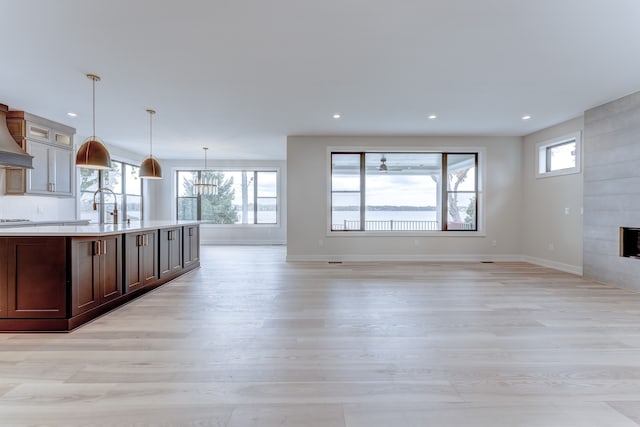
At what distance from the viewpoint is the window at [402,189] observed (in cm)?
678

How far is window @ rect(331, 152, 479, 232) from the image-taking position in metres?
6.78

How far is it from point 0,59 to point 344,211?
563cm

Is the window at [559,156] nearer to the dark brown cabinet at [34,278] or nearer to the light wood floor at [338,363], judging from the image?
the light wood floor at [338,363]

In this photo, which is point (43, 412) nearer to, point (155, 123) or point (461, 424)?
point (461, 424)

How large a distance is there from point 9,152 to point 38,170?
942mm

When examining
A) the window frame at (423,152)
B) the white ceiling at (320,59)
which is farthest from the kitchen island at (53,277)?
→ the window frame at (423,152)

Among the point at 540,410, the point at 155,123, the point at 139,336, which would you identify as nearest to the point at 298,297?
the point at 139,336

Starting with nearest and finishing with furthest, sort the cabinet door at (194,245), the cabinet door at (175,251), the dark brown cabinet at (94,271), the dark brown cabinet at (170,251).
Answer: the dark brown cabinet at (94,271)
the dark brown cabinet at (170,251)
the cabinet door at (175,251)
the cabinet door at (194,245)

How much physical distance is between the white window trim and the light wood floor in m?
2.33

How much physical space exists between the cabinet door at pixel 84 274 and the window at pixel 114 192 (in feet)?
14.3

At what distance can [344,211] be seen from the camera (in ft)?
22.7

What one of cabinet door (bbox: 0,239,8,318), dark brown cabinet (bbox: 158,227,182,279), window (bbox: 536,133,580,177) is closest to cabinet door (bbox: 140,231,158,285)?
dark brown cabinet (bbox: 158,227,182,279)

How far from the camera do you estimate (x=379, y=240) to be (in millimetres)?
6625

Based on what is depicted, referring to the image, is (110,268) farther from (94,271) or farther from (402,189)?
(402,189)
